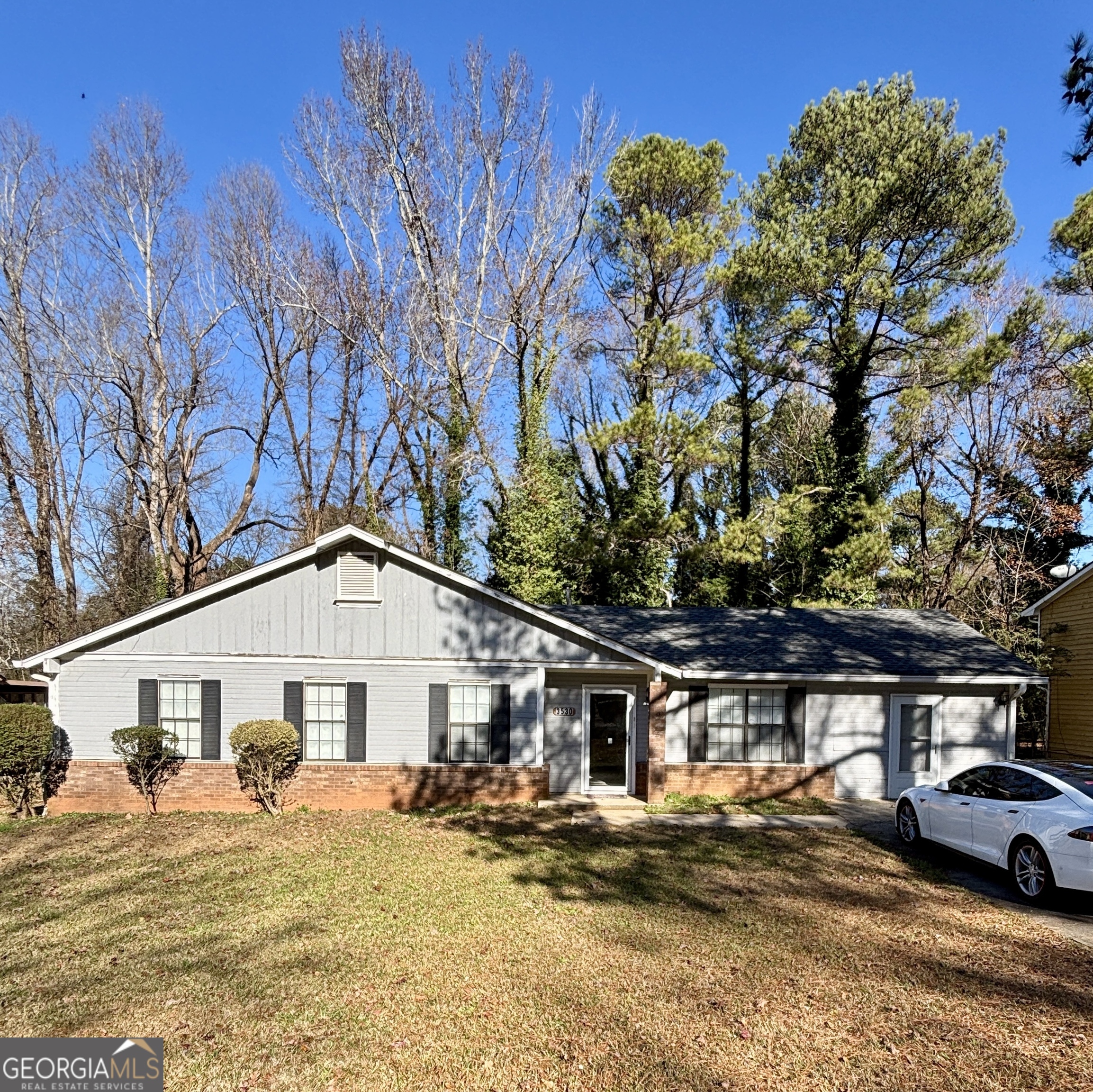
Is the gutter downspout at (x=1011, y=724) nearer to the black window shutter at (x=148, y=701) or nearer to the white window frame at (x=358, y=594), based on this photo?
the white window frame at (x=358, y=594)

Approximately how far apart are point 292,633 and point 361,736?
2.15 metres

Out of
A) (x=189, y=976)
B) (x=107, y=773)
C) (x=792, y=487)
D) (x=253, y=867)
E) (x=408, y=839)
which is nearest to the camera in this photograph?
(x=189, y=976)

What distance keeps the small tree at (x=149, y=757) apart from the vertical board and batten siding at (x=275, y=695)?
0.41 m

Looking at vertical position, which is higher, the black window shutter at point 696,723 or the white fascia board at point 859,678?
the white fascia board at point 859,678

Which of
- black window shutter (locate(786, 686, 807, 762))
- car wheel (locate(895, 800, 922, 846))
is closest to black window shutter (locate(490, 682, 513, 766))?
black window shutter (locate(786, 686, 807, 762))

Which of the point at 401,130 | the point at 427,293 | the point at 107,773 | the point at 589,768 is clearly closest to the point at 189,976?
the point at 107,773

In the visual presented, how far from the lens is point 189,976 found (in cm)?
629

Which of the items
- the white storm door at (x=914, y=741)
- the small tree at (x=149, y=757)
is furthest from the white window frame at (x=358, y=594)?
the white storm door at (x=914, y=741)

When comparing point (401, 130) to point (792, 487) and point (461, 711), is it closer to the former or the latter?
point (792, 487)

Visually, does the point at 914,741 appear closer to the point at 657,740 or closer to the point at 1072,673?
the point at 657,740

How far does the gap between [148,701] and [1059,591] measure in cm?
2091

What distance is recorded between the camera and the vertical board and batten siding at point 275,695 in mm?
12672

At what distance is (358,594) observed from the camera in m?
13.0

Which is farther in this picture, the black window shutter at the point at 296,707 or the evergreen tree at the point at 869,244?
the evergreen tree at the point at 869,244
